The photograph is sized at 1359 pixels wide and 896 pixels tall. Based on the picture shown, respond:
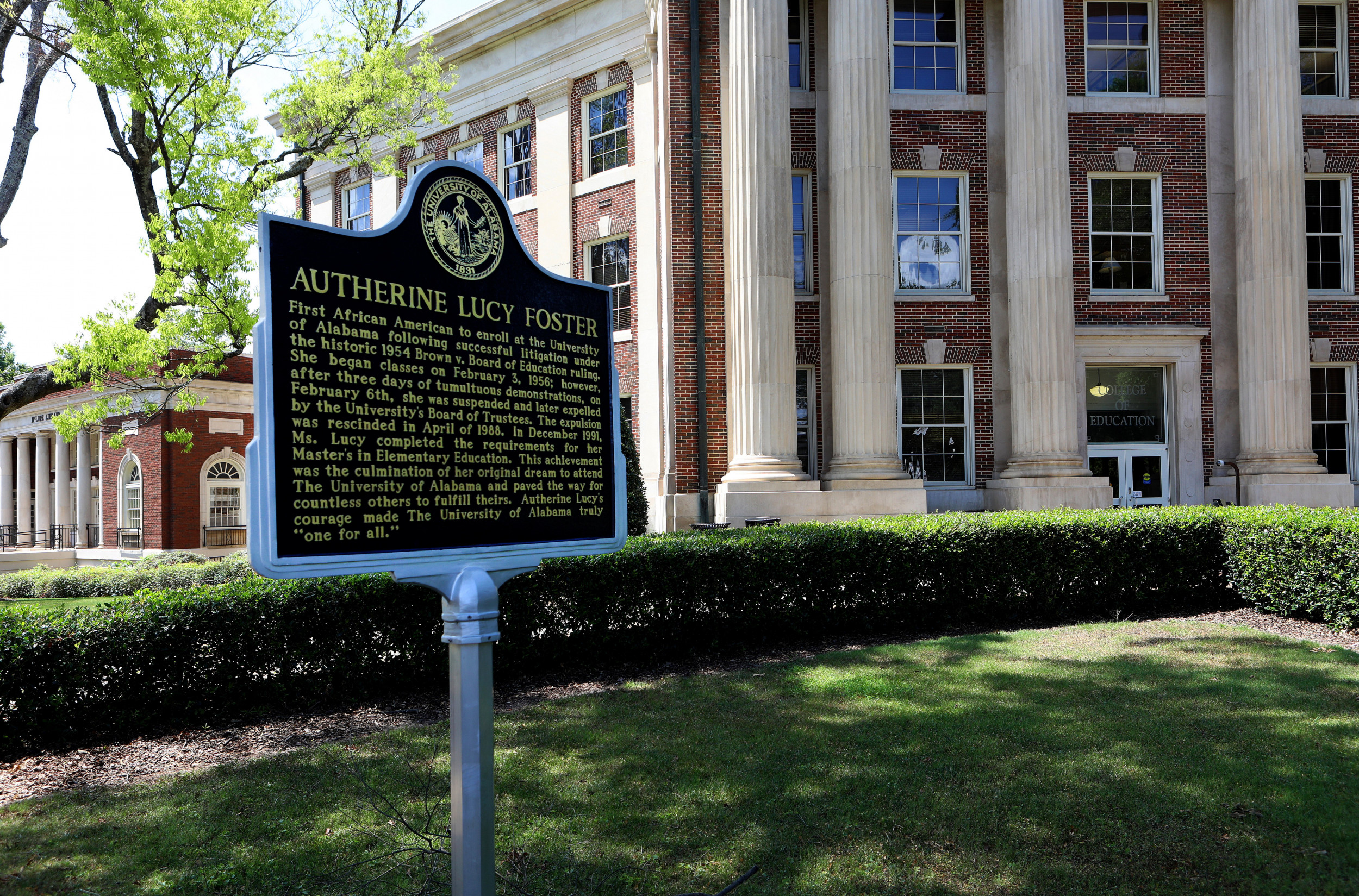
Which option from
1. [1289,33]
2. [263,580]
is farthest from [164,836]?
[1289,33]

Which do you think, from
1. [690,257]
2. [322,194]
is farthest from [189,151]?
[322,194]

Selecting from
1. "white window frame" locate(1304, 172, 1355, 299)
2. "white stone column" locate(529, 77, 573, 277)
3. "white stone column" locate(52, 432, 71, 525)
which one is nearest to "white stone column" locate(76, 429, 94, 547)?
"white stone column" locate(52, 432, 71, 525)

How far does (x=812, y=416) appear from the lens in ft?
63.3

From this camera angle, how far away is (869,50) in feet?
56.5

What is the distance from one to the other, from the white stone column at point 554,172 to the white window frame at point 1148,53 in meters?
12.1

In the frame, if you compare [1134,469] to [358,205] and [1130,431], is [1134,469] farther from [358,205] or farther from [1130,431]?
[358,205]

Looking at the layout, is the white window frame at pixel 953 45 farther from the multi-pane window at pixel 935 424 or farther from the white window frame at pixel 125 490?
the white window frame at pixel 125 490

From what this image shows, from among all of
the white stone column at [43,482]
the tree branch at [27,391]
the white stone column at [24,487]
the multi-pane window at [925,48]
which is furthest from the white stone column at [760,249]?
the white stone column at [24,487]

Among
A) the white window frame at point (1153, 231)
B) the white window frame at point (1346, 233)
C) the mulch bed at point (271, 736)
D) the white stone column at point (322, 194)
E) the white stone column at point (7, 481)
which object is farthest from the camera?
the white stone column at point (7, 481)

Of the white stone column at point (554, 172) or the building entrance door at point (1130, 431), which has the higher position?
the white stone column at point (554, 172)

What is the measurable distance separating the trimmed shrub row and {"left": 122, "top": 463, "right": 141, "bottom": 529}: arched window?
99.6 feet

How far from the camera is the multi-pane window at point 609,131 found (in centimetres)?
2184

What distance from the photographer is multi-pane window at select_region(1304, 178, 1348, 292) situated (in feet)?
65.6

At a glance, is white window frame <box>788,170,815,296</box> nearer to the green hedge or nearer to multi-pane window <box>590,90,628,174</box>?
multi-pane window <box>590,90,628,174</box>
